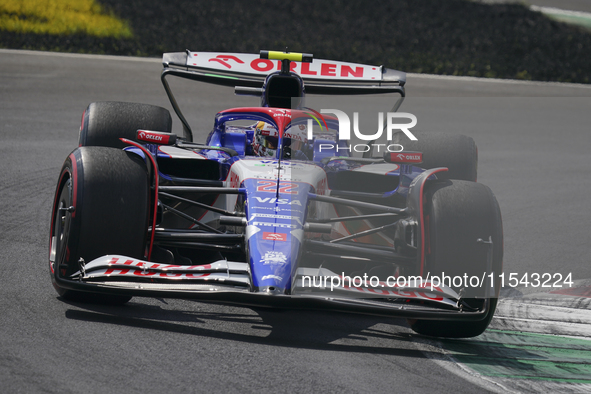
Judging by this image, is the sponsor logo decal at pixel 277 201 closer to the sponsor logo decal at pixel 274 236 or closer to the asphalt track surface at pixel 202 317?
the sponsor logo decal at pixel 274 236

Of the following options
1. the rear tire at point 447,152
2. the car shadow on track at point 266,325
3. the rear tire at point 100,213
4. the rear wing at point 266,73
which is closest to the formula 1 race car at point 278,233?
the rear tire at point 100,213

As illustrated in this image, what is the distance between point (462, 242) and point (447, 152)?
7.81 ft

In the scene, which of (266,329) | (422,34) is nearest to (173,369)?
(266,329)

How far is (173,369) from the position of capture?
3.74 meters

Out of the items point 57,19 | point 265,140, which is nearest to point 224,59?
point 265,140

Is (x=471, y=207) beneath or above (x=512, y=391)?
above

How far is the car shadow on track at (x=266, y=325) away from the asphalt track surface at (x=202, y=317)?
0.04ft

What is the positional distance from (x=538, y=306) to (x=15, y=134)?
7083 mm

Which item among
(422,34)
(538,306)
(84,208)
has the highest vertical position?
(422,34)

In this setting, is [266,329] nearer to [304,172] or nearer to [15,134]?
[304,172]

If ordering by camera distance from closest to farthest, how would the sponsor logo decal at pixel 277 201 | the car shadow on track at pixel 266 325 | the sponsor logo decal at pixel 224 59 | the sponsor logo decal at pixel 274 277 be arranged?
the sponsor logo decal at pixel 274 277 → the car shadow on track at pixel 266 325 → the sponsor logo decal at pixel 277 201 → the sponsor logo decal at pixel 224 59

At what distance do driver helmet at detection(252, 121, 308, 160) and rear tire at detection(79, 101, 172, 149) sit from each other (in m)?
1.25

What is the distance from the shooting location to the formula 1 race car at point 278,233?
4.13 metres

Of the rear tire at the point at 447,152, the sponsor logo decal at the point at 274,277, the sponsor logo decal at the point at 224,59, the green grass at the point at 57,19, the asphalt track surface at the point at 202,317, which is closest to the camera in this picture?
the asphalt track surface at the point at 202,317
